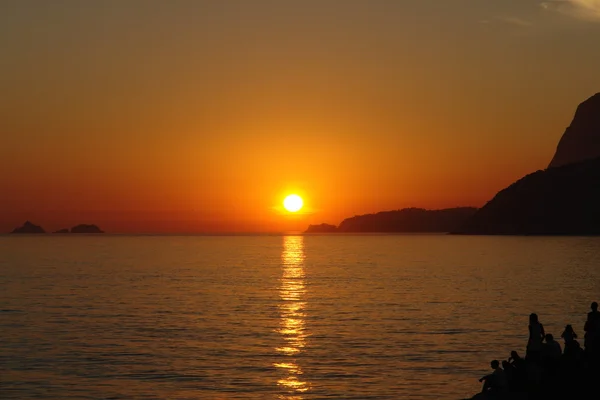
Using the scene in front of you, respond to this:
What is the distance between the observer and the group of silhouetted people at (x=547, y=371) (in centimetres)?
2873

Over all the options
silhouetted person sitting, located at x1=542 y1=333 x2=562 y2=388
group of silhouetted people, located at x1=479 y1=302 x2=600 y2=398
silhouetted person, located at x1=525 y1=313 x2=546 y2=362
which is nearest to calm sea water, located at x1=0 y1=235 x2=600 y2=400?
silhouetted person, located at x1=525 y1=313 x2=546 y2=362

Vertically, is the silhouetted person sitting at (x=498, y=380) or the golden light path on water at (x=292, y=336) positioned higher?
the silhouetted person sitting at (x=498, y=380)

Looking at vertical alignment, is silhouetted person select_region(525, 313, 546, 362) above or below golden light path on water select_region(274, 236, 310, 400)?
above

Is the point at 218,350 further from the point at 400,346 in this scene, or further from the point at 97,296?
the point at 97,296

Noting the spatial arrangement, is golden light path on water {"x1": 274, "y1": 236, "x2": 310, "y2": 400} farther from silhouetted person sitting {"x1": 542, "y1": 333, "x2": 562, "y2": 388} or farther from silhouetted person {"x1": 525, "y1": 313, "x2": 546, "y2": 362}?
silhouetted person sitting {"x1": 542, "y1": 333, "x2": 562, "y2": 388}

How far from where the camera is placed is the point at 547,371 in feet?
97.9

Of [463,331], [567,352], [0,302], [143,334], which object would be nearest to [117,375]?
[143,334]

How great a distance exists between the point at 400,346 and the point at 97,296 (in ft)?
148

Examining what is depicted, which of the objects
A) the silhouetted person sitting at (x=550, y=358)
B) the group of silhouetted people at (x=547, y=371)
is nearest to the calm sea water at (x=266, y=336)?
the group of silhouetted people at (x=547, y=371)

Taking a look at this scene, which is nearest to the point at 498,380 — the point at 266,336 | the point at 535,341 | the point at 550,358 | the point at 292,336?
the point at 550,358

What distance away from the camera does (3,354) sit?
145ft

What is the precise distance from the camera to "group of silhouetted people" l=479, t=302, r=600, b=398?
94.3ft

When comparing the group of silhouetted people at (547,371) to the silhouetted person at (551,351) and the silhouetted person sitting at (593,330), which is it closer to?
the silhouetted person at (551,351)

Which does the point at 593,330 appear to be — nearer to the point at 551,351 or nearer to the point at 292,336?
the point at 551,351
